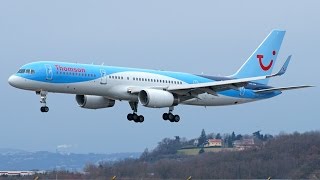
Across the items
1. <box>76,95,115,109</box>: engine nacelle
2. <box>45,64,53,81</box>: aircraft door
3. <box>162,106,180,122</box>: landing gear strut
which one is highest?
<box>45,64,53,81</box>: aircraft door

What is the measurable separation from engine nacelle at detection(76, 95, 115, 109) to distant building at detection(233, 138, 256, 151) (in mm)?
20322

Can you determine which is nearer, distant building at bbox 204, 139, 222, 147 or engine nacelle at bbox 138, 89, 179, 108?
engine nacelle at bbox 138, 89, 179, 108

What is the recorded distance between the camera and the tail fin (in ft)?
247

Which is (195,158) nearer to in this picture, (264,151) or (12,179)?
(264,151)

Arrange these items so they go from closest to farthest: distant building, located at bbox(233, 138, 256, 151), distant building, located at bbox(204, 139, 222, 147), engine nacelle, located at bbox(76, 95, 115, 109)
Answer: engine nacelle, located at bbox(76, 95, 115, 109)
distant building, located at bbox(233, 138, 256, 151)
distant building, located at bbox(204, 139, 222, 147)

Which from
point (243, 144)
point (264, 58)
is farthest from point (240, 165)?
point (243, 144)

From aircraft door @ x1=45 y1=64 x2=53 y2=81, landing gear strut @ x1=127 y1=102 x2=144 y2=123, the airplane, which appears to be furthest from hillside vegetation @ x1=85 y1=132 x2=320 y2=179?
aircraft door @ x1=45 y1=64 x2=53 y2=81

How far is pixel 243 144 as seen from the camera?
9206 centimetres

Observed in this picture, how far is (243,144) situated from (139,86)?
94.3ft

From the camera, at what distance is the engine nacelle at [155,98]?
64.3 meters

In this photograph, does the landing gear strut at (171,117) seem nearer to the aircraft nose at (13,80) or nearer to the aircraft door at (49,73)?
the aircraft door at (49,73)

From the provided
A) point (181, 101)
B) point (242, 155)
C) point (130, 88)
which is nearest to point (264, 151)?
point (242, 155)

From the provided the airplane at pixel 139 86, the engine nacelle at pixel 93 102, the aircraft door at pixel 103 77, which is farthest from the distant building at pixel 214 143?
the aircraft door at pixel 103 77

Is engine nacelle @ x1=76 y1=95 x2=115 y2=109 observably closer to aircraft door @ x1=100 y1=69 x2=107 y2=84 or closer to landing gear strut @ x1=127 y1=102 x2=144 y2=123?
landing gear strut @ x1=127 y1=102 x2=144 y2=123
